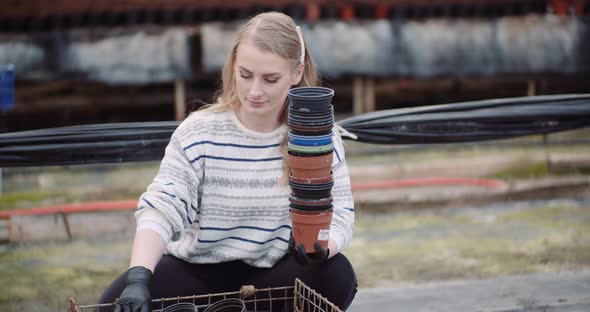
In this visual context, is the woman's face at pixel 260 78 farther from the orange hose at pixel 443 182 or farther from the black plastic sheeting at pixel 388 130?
the orange hose at pixel 443 182

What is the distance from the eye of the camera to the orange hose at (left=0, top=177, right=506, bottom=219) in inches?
220

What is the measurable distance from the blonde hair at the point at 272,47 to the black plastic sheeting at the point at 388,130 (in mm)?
735

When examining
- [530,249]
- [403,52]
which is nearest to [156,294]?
[530,249]

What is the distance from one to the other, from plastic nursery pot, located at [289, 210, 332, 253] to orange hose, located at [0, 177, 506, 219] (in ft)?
12.2

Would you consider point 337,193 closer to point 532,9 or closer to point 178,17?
point 178,17

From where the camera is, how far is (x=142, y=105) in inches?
383

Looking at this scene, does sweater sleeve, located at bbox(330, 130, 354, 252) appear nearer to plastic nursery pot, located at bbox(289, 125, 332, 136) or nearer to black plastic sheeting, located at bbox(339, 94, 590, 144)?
plastic nursery pot, located at bbox(289, 125, 332, 136)

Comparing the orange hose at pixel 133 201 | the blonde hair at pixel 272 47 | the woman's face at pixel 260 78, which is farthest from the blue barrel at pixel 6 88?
the woman's face at pixel 260 78

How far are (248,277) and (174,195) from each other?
43cm

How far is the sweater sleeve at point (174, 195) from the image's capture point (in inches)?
90.0

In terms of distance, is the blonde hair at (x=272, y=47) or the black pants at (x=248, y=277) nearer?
the blonde hair at (x=272, y=47)

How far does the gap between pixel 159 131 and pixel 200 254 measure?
0.86 m

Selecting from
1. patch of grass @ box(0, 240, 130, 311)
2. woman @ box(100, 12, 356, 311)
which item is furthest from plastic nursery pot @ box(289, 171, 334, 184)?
patch of grass @ box(0, 240, 130, 311)

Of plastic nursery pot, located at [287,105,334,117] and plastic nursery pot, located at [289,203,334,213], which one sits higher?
plastic nursery pot, located at [287,105,334,117]
